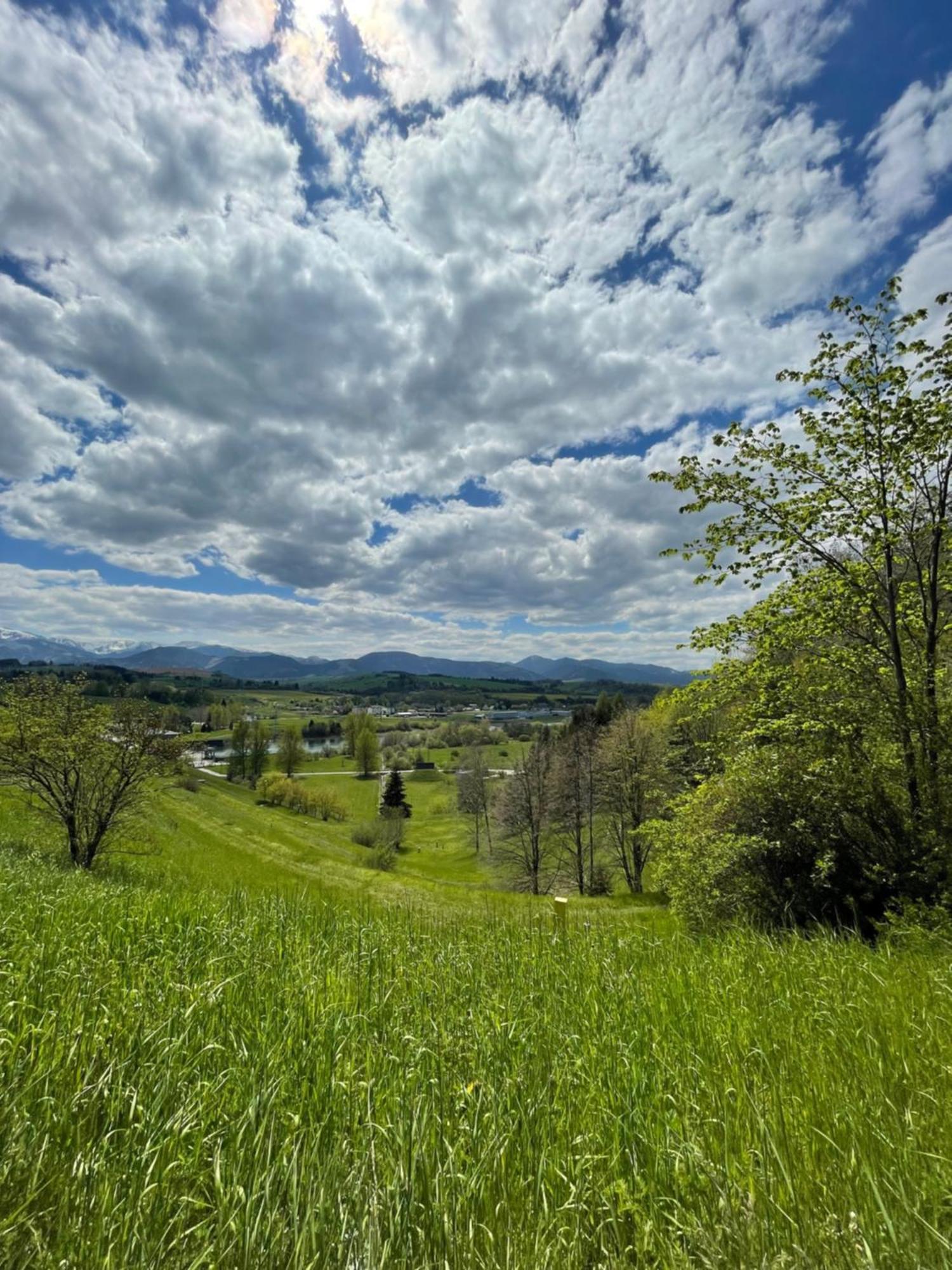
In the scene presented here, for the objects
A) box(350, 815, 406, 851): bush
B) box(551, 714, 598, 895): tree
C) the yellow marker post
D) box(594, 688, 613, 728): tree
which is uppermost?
the yellow marker post

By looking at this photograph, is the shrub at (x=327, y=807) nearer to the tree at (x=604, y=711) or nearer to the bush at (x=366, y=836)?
the bush at (x=366, y=836)

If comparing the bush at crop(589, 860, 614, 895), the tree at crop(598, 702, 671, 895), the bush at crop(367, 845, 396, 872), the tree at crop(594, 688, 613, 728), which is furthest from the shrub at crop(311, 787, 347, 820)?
Answer: the tree at crop(598, 702, 671, 895)

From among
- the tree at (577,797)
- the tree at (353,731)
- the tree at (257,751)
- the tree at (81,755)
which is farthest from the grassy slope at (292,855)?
the tree at (353,731)

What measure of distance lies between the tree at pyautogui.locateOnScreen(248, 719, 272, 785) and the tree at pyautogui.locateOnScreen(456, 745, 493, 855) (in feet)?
148

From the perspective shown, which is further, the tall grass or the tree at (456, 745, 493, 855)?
the tree at (456, 745, 493, 855)

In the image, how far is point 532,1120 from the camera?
269 centimetres

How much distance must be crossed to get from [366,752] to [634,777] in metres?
87.6

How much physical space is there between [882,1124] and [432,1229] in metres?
2.29

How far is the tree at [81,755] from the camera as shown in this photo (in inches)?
538

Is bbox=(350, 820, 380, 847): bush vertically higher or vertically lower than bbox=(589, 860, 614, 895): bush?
lower

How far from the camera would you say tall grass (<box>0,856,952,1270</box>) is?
186cm

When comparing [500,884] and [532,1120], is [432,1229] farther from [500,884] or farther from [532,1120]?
[500,884]

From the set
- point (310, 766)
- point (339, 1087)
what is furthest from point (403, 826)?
point (339, 1087)

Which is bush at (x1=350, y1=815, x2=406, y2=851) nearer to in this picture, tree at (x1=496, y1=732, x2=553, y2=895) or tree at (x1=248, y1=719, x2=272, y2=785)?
tree at (x1=496, y1=732, x2=553, y2=895)
